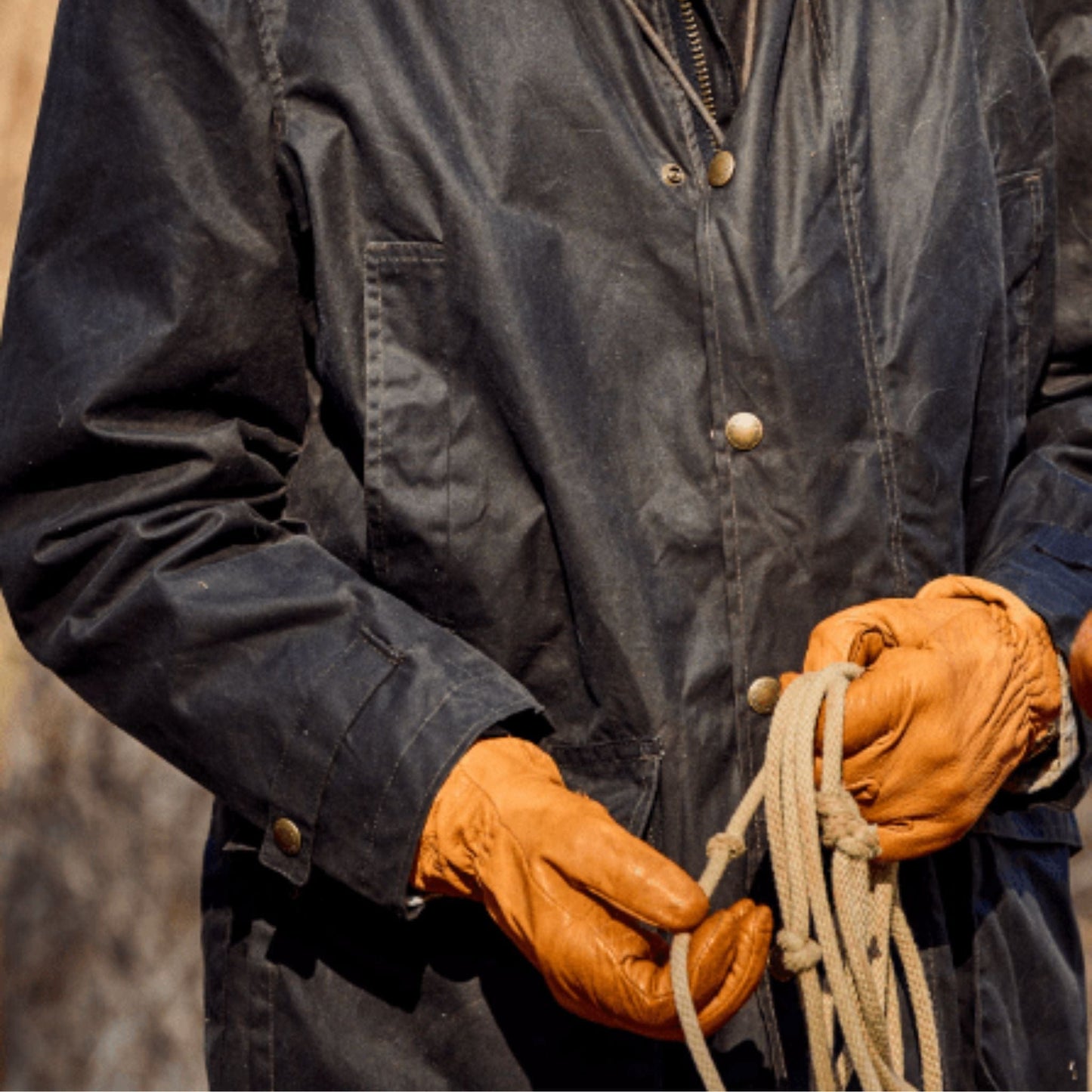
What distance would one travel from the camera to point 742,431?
1458 mm

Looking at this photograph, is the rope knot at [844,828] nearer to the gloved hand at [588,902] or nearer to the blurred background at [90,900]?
the gloved hand at [588,902]

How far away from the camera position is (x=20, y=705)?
3096 millimetres

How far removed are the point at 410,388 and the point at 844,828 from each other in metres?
0.54

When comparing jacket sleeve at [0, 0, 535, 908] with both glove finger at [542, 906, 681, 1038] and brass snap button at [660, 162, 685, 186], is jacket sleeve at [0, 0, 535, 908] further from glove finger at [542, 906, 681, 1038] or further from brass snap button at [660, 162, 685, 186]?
brass snap button at [660, 162, 685, 186]

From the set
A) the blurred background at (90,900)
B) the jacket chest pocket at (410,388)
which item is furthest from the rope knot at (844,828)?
the blurred background at (90,900)

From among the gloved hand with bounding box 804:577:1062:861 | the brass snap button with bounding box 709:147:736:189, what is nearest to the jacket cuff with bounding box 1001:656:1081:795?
the gloved hand with bounding box 804:577:1062:861

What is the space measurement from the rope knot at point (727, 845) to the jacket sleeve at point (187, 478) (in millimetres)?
202

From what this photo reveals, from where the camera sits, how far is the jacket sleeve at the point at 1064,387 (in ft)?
5.25

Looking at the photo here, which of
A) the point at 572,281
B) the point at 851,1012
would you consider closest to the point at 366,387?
the point at 572,281

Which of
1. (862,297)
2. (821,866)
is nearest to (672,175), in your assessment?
(862,297)

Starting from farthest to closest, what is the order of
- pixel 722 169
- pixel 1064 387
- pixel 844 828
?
pixel 1064 387 < pixel 722 169 < pixel 844 828

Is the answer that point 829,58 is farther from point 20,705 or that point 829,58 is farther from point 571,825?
point 20,705

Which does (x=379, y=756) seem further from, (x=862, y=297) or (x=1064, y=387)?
(x=1064, y=387)

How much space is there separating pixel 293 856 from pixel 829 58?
882 millimetres
